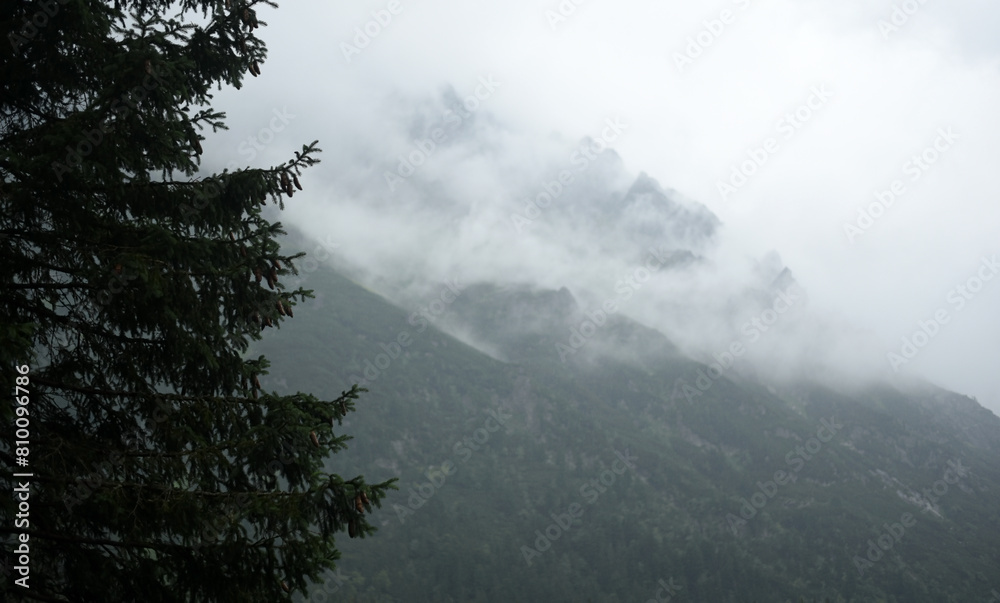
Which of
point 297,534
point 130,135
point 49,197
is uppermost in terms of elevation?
point 130,135

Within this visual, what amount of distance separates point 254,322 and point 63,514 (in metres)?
3.03

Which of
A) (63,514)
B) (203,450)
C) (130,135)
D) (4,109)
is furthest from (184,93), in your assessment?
(63,514)

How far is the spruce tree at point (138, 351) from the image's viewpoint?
7336mm

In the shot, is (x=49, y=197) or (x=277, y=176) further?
(x=277, y=176)

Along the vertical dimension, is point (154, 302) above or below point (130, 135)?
below

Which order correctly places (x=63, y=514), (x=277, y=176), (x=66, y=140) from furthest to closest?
(x=277, y=176)
(x=63, y=514)
(x=66, y=140)

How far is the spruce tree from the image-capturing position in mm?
7336

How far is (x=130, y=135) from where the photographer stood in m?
8.20

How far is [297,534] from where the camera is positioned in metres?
7.48

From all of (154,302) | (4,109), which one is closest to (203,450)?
(154,302)

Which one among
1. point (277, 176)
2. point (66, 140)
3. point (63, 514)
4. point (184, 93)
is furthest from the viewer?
point (277, 176)

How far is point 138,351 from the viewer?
8.49m

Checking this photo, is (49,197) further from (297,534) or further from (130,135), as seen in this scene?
(297,534)

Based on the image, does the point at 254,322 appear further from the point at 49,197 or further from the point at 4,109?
the point at 4,109
